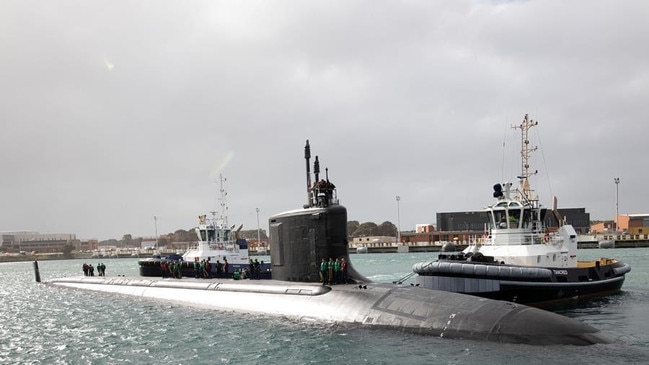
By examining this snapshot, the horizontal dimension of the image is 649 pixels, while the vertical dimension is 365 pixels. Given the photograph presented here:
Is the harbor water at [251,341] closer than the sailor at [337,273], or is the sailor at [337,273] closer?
the harbor water at [251,341]

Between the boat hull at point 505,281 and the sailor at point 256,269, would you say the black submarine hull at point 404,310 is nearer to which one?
the boat hull at point 505,281

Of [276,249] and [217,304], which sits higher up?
[276,249]

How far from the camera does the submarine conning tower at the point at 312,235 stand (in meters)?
18.3

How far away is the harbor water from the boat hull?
2.84 feet

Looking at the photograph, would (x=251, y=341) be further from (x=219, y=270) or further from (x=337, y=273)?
(x=219, y=270)

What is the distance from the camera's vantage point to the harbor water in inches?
480

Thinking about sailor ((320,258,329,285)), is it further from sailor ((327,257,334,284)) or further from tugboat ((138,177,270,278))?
tugboat ((138,177,270,278))

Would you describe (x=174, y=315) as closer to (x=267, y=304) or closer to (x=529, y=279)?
(x=267, y=304)

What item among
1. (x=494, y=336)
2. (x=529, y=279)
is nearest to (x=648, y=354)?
(x=494, y=336)

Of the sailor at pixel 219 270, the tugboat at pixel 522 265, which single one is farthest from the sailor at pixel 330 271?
the sailor at pixel 219 270

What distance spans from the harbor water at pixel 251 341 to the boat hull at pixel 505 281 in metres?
0.86

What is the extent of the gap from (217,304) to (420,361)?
36.4 feet

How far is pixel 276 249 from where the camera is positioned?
2023cm

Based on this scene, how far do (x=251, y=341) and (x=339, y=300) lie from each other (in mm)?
2920
